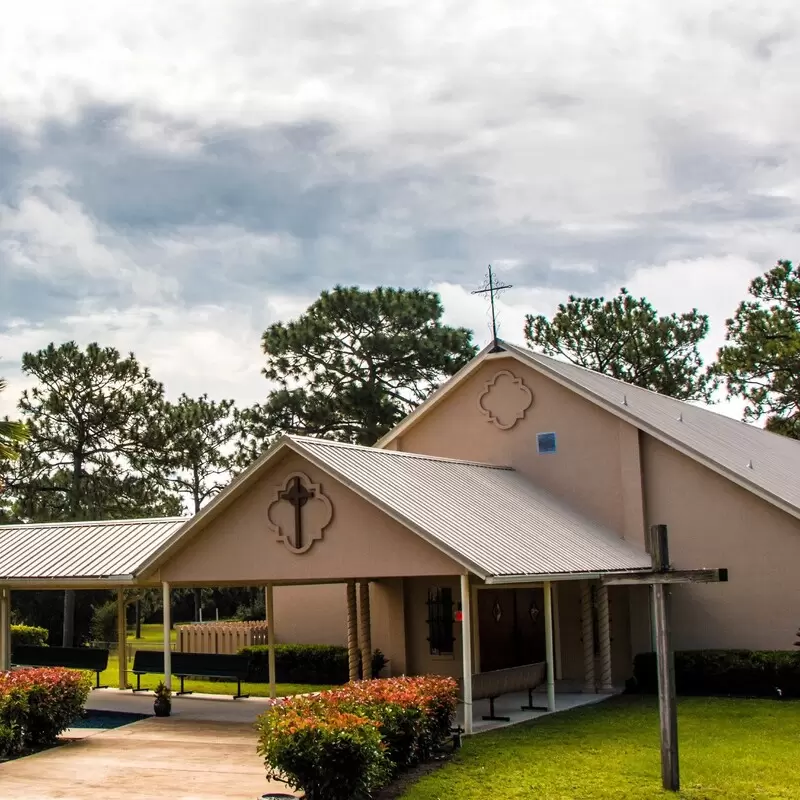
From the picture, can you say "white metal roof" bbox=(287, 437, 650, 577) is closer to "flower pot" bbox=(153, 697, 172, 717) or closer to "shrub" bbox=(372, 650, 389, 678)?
"shrub" bbox=(372, 650, 389, 678)

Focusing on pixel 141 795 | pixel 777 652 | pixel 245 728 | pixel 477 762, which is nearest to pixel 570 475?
pixel 777 652

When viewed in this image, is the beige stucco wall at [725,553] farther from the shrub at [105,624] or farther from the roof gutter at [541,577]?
the shrub at [105,624]

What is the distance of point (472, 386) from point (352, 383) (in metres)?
19.5

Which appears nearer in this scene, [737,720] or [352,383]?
[737,720]

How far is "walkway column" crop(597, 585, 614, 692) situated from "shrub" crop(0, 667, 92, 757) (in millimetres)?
9637

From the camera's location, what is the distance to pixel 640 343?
4834cm

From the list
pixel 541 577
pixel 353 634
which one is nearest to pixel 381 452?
pixel 353 634

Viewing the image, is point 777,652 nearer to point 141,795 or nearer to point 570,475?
point 570,475

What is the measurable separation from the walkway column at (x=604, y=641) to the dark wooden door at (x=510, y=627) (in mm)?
2158

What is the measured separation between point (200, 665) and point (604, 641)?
7.68m

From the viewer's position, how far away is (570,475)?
23.2m

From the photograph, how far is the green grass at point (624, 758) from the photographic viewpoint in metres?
11.7

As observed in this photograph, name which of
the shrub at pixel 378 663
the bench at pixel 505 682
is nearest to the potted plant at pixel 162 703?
the shrub at pixel 378 663

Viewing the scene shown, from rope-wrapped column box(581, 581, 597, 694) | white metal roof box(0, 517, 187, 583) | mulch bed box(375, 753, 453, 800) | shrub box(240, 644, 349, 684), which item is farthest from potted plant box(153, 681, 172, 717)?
rope-wrapped column box(581, 581, 597, 694)
